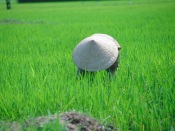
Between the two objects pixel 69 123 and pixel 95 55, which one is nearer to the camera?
pixel 69 123

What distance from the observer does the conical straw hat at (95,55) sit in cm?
247

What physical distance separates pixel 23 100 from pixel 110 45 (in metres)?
0.94

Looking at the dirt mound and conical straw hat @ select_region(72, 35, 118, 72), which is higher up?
conical straw hat @ select_region(72, 35, 118, 72)

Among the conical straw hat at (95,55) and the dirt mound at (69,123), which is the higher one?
the conical straw hat at (95,55)

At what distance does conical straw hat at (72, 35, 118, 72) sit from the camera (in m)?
2.47

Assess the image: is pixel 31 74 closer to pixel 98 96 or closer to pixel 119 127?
pixel 98 96

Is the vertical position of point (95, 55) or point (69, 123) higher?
point (95, 55)

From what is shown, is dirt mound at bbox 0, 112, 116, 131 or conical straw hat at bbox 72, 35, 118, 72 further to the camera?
conical straw hat at bbox 72, 35, 118, 72

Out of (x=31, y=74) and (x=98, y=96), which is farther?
(x=31, y=74)

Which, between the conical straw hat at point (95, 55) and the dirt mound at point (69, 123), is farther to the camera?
the conical straw hat at point (95, 55)

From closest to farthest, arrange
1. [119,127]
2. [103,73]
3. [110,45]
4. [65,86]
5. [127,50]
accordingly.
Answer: [119,127] < [65,86] < [110,45] < [103,73] < [127,50]

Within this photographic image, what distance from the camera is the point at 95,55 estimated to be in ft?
8.17

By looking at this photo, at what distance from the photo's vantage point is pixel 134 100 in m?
2.03

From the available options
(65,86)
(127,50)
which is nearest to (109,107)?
(65,86)
